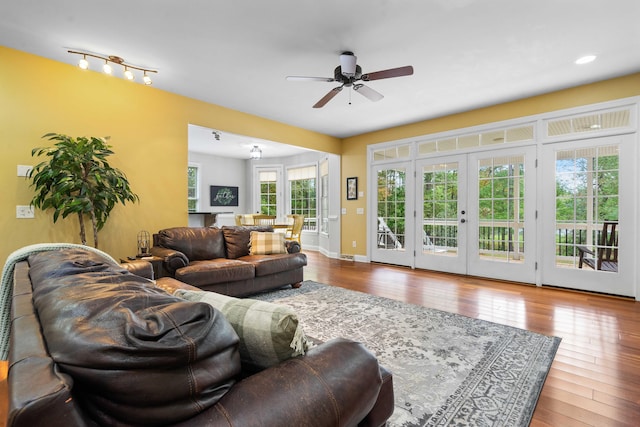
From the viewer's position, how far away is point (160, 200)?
4.14 m

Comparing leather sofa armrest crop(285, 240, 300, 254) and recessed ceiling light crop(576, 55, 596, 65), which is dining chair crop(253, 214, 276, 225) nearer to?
leather sofa armrest crop(285, 240, 300, 254)

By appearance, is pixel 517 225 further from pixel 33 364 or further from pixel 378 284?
pixel 33 364

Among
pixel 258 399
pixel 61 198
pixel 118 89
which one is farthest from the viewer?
pixel 118 89

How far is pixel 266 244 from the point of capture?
14.4 feet

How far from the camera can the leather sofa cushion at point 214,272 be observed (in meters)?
3.27

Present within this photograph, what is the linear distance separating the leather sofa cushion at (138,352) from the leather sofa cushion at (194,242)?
3151 millimetres

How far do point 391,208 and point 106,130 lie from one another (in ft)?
15.5

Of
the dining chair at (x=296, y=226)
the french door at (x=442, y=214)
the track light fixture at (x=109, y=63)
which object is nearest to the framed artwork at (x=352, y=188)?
the dining chair at (x=296, y=226)

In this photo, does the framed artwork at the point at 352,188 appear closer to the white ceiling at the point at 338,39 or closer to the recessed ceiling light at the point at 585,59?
the white ceiling at the point at 338,39

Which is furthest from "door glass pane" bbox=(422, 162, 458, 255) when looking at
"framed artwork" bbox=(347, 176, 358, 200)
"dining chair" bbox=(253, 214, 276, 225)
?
"dining chair" bbox=(253, 214, 276, 225)

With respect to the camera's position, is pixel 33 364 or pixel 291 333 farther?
pixel 291 333

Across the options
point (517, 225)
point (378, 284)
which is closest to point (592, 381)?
point (378, 284)

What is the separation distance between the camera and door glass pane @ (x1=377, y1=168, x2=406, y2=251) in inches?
231

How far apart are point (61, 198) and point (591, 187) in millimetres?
6104
